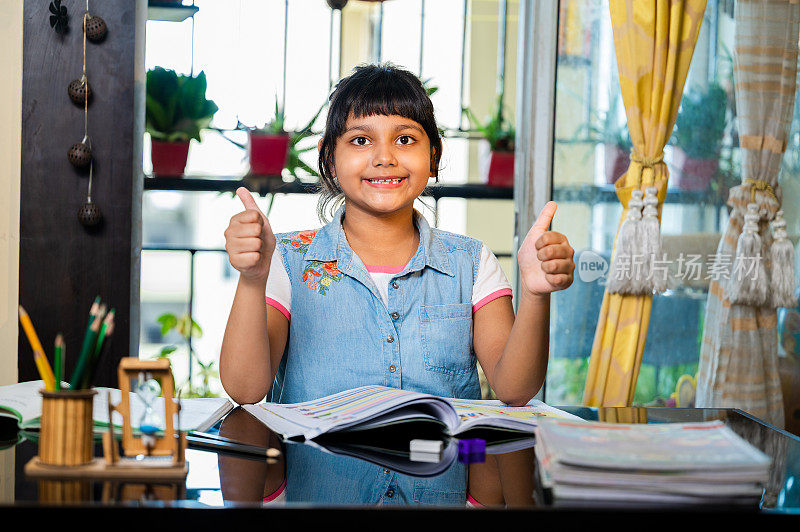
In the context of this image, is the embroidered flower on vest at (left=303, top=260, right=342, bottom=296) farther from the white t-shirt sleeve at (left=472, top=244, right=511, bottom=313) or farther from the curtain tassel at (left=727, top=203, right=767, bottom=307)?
the curtain tassel at (left=727, top=203, right=767, bottom=307)

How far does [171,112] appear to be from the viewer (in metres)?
2.43

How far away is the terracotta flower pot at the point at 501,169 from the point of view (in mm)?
2992

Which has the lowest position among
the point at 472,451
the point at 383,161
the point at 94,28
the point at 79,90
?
the point at 472,451

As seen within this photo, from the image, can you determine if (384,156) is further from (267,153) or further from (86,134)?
(267,153)

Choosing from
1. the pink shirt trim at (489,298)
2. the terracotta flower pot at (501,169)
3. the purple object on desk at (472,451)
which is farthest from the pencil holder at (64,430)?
the terracotta flower pot at (501,169)

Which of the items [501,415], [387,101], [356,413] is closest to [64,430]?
[356,413]

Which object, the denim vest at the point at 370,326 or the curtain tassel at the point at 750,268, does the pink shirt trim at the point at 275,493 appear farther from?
the curtain tassel at the point at 750,268

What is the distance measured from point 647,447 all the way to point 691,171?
1.76 m

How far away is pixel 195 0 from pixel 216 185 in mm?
616

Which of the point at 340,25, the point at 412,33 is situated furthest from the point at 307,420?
the point at 412,33

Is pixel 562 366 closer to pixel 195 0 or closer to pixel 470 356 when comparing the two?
pixel 470 356

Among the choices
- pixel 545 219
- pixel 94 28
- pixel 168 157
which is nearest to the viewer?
pixel 545 219

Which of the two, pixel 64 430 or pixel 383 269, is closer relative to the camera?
pixel 64 430

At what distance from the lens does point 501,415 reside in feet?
3.27
